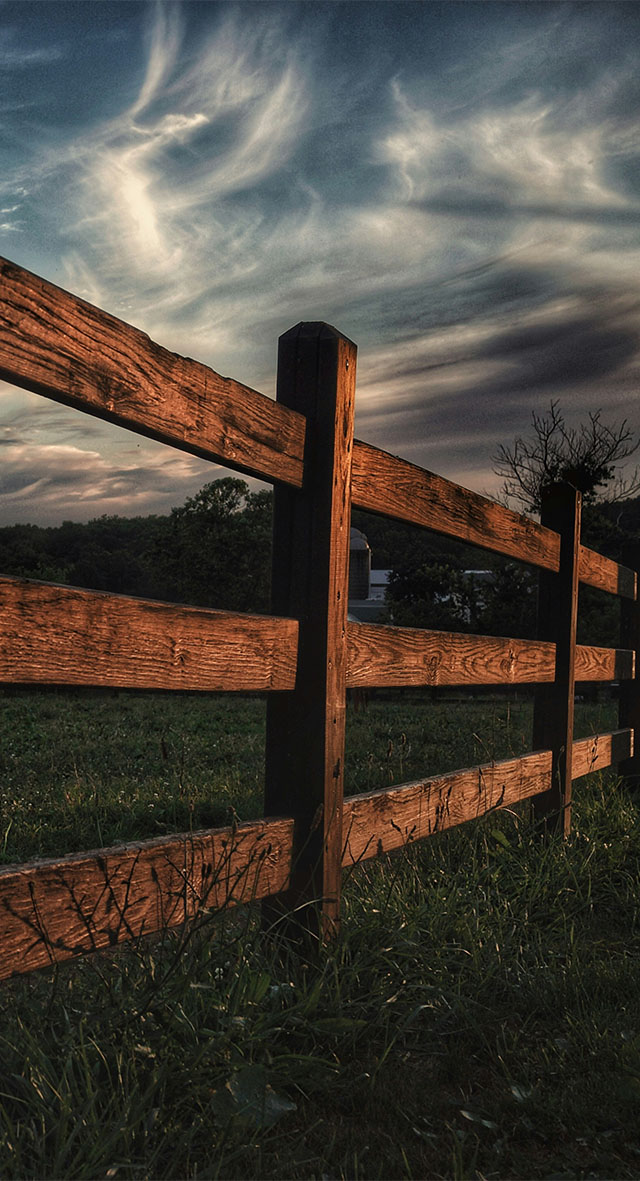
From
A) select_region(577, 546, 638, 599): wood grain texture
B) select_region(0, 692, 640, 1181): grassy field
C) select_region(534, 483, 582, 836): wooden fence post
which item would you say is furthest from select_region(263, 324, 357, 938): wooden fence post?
select_region(577, 546, 638, 599): wood grain texture

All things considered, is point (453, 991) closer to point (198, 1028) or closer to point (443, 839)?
point (198, 1028)

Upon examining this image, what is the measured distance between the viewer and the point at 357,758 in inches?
314

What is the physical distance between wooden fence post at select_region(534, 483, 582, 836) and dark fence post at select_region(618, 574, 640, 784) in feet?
7.64

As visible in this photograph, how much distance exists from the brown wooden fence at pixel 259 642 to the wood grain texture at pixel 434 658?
1 centimetres

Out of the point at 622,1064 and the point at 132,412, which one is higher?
the point at 132,412

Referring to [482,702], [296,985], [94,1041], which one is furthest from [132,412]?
[482,702]

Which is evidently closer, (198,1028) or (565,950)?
(198,1028)

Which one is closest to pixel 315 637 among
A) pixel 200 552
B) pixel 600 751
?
pixel 600 751

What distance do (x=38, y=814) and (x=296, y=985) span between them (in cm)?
326

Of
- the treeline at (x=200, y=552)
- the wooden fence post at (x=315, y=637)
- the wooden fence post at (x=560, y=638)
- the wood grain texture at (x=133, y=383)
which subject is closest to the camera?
the wood grain texture at (x=133, y=383)

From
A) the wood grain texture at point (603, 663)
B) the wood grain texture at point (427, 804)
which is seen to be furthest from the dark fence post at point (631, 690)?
the wood grain texture at point (427, 804)

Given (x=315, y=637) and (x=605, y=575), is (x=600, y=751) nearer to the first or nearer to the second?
(x=605, y=575)

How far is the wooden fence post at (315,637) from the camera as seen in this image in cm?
280

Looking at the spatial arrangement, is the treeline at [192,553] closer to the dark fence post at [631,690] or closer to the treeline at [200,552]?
the treeline at [200,552]
